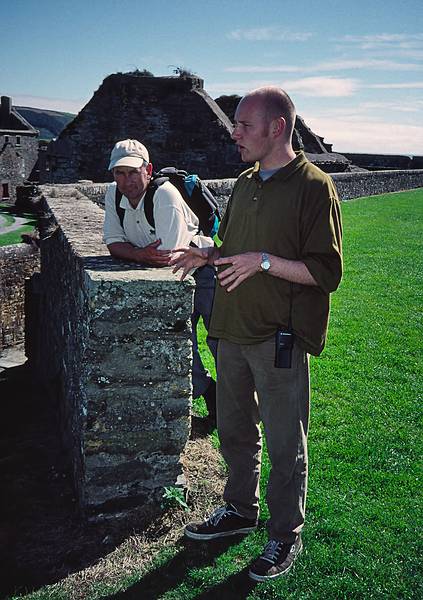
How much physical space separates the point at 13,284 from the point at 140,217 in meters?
8.03

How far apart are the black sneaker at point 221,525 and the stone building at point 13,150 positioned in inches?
1755

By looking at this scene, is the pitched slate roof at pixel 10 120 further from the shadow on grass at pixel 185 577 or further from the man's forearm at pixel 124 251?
the shadow on grass at pixel 185 577

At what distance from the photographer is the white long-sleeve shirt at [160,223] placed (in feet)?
11.7

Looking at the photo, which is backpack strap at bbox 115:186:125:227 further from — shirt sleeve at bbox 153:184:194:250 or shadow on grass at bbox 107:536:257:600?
shadow on grass at bbox 107:536:257:600

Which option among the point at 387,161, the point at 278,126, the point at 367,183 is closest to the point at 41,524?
the point at 278,126

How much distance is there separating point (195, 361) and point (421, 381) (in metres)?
2.50

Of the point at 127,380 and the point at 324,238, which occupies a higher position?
the point at 324,238

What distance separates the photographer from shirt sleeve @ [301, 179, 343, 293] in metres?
2.75

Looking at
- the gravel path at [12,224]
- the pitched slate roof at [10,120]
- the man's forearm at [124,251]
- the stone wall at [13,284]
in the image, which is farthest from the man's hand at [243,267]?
the pitched slate roof at [10,120]

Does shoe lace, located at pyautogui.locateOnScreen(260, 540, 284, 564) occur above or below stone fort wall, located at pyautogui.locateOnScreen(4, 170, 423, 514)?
below

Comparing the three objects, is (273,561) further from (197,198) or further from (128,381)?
(197,198)

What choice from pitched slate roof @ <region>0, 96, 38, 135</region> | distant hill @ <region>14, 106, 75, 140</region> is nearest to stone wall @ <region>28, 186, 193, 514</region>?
pitched slate roof @ <region>0, 96, 38, 135</region>

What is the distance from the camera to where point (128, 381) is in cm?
347

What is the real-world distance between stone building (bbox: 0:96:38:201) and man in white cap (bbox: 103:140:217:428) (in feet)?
143
